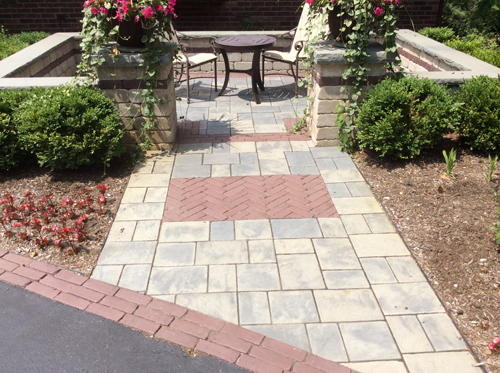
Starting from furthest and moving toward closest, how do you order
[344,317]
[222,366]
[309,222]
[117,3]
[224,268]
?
[117,3] < [309,222] < [224,268] < [344,317] < [222,366]

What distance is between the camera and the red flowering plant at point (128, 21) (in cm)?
439

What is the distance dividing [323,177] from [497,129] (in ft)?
5.99

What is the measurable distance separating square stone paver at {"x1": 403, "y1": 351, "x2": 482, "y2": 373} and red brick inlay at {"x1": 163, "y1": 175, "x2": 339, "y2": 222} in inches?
61.8

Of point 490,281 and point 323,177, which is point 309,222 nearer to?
point 323,177

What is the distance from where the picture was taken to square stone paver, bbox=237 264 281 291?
315 centimetres

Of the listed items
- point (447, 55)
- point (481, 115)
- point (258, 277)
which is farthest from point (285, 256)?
point (447, 55)

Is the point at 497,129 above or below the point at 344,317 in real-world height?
above

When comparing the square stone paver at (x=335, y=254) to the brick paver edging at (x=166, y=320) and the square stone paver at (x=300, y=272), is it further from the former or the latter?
the brick paver edging at (x=166, y=320)

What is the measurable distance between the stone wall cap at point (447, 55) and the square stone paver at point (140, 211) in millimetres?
4262

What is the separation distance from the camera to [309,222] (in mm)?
3863

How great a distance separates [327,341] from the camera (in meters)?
2.73

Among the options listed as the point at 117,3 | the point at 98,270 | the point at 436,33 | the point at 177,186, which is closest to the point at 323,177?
the point at 177,186

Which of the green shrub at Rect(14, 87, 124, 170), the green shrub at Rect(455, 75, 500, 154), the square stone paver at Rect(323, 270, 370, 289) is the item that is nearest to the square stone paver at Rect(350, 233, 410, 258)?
the square stone paver at Rect(323, 270, 370, 289)

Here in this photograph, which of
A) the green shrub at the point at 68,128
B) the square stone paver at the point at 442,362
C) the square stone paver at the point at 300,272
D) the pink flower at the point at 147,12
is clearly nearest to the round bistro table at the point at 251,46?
the pink flower at the point at 147,12
